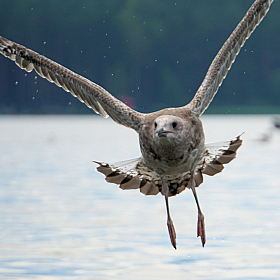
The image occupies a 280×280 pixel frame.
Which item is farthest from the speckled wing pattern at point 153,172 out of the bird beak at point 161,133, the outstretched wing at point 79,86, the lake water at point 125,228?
the bird beak at point 161,133

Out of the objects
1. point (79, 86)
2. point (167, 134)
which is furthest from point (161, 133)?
point (79, 86)

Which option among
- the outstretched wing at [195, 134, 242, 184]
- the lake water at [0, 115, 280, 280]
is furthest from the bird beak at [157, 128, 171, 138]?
the lake water at [0, 115, 280, 280]

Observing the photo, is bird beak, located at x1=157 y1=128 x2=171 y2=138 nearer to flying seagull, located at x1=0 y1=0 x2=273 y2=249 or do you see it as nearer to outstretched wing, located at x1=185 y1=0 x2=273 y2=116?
flying seagull, located at x1=0 y1=0 x2=273 y2=249

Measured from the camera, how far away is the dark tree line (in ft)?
158

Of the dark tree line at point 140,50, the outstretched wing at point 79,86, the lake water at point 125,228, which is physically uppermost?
the dark tree line at point 140,50

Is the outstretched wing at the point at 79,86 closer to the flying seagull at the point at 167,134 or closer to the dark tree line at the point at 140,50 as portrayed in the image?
the flying seagull at the point at 167,134

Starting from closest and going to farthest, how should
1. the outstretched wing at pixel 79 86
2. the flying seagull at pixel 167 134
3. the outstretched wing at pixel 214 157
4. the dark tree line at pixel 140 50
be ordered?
the flying seagull at pixel 167 134, the outstretched wing at pixel 79 86, the outstretched wing at pixel 214 157, the dark tree line at pixel 140 50

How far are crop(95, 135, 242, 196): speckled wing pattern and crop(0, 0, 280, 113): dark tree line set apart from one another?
126 ft

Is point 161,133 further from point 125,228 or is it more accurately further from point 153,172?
point 125,228

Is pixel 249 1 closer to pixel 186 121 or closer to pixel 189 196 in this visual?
pixel 189 196

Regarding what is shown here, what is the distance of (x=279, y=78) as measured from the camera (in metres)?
49.2

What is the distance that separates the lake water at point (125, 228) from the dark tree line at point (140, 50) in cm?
2970

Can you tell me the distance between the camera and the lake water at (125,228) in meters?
8.41

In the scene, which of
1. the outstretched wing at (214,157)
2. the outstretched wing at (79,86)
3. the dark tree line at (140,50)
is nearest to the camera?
the outstretched wing at (79,86)
